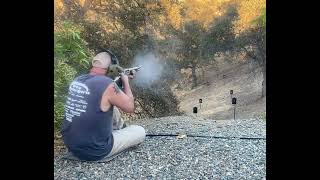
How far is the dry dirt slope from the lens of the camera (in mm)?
4855

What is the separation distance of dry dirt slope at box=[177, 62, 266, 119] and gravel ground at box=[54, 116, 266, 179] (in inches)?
28.8

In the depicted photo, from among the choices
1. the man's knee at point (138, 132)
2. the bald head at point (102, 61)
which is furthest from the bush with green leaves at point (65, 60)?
the man's knee at point (138, 132)

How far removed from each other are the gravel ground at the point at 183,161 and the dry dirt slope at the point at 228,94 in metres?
0.73

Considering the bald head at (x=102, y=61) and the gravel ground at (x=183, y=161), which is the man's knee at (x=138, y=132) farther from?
the bald head at (x=102, y=61)

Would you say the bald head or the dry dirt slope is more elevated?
the bald head

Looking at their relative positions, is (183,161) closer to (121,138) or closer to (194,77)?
(121,138)

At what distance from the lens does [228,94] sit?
4.90m

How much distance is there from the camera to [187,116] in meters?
4.96

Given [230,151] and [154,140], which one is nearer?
[230,151]

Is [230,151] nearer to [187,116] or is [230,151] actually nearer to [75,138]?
[75,138]

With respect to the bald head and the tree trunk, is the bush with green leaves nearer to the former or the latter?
the bald head

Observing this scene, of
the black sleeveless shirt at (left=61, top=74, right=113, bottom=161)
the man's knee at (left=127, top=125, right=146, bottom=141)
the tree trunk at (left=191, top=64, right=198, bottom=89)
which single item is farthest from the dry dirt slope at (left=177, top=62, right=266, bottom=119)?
the black sleeveless shirt at (left=61, top=74, right=113, bottom=161)
